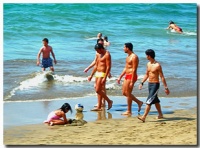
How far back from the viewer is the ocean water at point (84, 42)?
13102 mm

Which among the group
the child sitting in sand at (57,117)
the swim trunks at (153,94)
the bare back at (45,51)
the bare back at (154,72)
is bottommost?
the child sitting in sand at (57,117)

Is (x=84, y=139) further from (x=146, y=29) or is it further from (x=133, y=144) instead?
(x=146, y=29)

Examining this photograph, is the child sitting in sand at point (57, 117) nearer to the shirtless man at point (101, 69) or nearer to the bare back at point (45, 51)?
the shirtless man at point (101, 69)

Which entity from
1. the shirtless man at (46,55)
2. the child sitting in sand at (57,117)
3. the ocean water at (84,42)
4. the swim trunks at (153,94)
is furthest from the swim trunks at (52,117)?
the shirtless man at (46,55)

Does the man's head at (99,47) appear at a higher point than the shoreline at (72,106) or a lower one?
higher

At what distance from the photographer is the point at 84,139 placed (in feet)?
30.8

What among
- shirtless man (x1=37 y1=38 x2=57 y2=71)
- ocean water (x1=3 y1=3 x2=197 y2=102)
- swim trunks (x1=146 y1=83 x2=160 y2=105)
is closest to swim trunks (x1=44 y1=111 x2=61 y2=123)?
swim trunks (x1=146 y1=83 x2=160 y2=105)

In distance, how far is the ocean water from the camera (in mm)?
13102

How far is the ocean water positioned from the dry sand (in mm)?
2111

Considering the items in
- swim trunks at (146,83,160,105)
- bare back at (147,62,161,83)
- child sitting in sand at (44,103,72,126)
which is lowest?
child sitting in sand at (44,103,72,126)

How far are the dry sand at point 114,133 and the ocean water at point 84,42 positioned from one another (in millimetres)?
2111

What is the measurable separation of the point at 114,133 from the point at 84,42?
6720mm

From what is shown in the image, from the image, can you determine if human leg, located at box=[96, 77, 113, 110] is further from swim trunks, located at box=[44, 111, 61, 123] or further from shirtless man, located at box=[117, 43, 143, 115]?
swim trunks, located at box=[44, 111, 61, 123]

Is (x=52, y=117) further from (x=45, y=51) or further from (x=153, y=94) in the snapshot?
(x=45, y=51)
